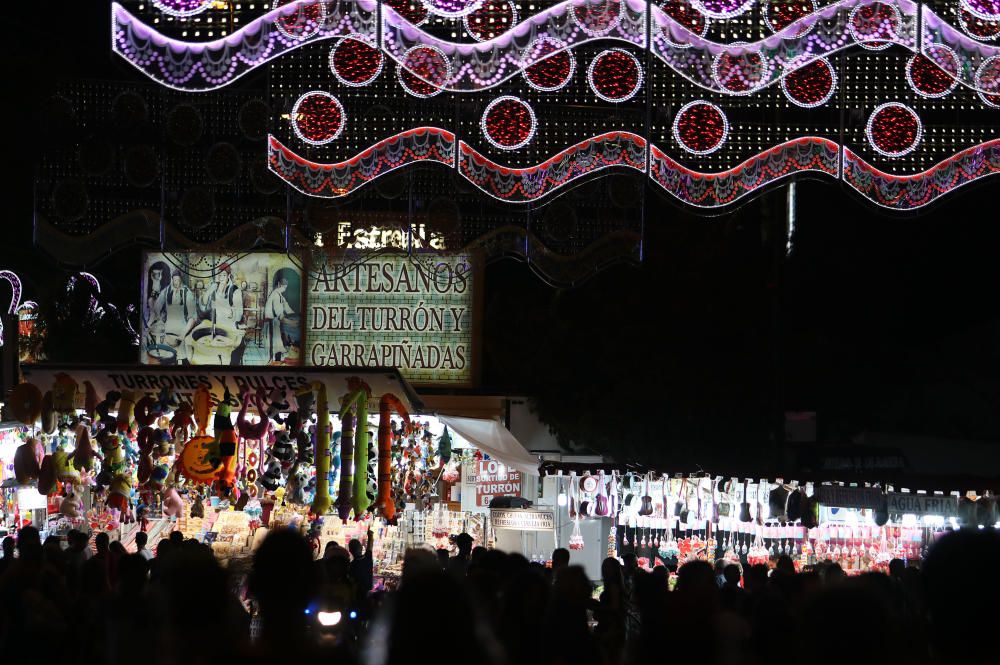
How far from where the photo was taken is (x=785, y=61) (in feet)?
28.7

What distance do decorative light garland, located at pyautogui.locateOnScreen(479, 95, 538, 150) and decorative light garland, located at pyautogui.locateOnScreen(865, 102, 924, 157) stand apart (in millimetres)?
2550

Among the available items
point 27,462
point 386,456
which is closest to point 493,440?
point 386,456

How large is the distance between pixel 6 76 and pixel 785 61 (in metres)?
9.10

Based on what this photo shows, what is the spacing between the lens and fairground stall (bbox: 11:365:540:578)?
12.4 meters

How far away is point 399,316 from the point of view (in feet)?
63.5

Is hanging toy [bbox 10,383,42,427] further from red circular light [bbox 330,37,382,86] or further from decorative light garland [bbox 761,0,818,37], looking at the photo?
decorative light garland [bbox 761,0,818,37]

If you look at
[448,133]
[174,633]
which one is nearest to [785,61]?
[448,133]

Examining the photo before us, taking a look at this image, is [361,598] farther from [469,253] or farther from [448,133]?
[469,253]

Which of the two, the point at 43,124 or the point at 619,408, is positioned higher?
the point at 43,124

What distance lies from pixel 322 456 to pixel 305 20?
4.83 meters

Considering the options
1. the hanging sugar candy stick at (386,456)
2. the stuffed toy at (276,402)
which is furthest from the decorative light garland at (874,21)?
the stuffed toy at (276,402)

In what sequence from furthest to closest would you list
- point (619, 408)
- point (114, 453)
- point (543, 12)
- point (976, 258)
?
point (976, 258) < point (619, 408) < point (114, 453) < point (543, 12)

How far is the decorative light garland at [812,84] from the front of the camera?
30.6ft

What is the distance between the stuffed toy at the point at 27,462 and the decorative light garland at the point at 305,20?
6.53m
